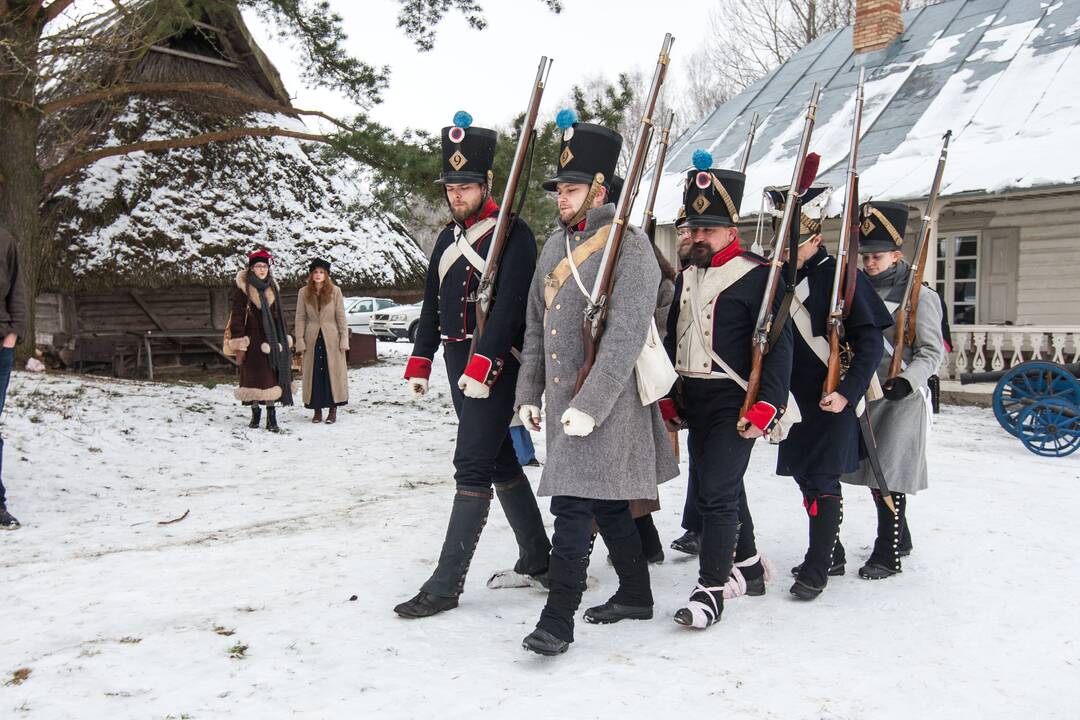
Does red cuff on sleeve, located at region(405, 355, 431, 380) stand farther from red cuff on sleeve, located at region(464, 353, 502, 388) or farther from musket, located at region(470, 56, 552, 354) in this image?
red cuff on sleeve, located at region(464, 353, 502, 388)

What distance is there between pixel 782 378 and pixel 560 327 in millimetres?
907

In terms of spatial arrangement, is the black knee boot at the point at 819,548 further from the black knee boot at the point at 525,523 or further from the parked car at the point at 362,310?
the parked car at the point at 362,310

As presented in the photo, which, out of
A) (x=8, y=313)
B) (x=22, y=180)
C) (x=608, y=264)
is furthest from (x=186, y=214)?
(x=608, y=264)

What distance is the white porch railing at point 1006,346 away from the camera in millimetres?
9695

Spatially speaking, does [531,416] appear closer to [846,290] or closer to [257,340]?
[846,290]

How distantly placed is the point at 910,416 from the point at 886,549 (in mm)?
652

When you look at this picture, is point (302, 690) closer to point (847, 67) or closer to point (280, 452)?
point (280, 452)

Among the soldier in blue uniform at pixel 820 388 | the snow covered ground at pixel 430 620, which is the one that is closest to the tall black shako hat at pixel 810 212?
the soldier in blue uniform at pixel 820 388

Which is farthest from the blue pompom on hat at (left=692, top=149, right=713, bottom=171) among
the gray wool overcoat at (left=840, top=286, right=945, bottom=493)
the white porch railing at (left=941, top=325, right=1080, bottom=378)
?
the white porch railing at (left=941, top=325, right=1080, bottom=378)

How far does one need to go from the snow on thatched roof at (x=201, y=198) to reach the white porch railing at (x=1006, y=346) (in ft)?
24.6

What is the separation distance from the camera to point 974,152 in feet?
34.6

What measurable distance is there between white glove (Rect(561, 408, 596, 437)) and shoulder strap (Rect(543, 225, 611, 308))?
49 cm

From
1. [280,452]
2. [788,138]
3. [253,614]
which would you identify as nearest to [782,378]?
[253,614]

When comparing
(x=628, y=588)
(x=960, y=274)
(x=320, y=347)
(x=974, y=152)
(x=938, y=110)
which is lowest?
(x=628, y=588)
